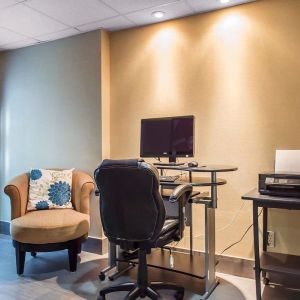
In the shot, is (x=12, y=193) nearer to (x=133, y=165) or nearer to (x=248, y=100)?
(x=133, y=165)

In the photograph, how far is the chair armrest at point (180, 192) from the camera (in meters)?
2.02

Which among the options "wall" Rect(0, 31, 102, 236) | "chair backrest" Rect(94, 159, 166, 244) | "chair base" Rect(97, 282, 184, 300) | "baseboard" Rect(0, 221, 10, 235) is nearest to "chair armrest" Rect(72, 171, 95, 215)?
"wall" Rect(0, 31, 102, 236)

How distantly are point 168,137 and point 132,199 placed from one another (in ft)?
3.19

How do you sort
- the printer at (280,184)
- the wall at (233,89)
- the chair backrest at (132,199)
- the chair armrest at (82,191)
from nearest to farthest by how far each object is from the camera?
the chair backrest at (132,199)
the printer at (280,184)
the wall at (233,89)
the chair armrest at (82,191)

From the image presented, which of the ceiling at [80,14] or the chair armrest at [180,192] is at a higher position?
the ceiling at [80,14]

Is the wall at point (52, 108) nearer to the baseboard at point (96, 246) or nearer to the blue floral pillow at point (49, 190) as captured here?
the baseboard at point (96, 246)

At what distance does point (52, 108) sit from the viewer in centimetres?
377

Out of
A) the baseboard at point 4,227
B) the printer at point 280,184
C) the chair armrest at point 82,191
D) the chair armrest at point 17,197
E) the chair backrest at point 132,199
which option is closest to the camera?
the chair backrest at point 132,199

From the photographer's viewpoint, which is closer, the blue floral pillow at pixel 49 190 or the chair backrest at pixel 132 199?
the chair backrest at pixel 132 199

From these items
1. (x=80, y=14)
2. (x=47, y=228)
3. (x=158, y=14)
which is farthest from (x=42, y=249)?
(x=158, y=14)

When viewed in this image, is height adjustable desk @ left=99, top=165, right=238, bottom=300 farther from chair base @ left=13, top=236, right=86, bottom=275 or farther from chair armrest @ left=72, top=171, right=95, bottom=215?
chair armrest @ left=72, top=171, right=95, bottom=215

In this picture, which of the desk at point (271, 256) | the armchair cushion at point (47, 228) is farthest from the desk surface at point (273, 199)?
the armchair cushion at point (47, 228)

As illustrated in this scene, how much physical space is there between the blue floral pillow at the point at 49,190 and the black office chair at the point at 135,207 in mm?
1210

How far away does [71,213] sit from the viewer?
9.92 feet
